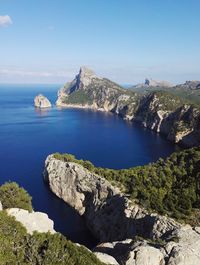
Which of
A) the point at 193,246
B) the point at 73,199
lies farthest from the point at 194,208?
the point at 73,199

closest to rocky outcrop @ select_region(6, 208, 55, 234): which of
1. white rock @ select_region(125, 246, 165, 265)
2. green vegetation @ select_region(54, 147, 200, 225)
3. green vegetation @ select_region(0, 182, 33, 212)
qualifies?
white rock @ select_region(125, 246, 165, 265)

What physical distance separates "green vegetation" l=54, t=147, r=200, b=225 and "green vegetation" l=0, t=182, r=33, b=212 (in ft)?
58.9

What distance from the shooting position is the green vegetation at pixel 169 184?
186 feet

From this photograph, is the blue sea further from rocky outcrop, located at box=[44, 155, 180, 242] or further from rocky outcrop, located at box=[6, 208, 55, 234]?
rocky outcrop, located at box=[6, 208, 55, 234]

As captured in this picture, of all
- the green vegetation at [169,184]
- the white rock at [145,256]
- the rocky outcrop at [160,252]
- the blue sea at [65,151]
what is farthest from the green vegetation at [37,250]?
the blue sea at [65,151]

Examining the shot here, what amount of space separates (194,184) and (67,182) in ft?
105

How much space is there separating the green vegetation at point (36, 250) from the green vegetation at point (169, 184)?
75.5 ft

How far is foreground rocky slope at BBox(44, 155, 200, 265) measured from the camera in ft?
121

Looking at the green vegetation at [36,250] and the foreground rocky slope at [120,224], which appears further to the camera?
the foreground rocky slope at [120,224]

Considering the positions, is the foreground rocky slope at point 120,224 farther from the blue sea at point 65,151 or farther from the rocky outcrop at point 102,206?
the blue sea at point 65,151

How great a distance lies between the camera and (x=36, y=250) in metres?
33.0

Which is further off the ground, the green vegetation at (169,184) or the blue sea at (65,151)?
the green vegetation at (169,184)

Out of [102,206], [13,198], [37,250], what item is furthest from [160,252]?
[102,206]

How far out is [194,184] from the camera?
62.8 m
